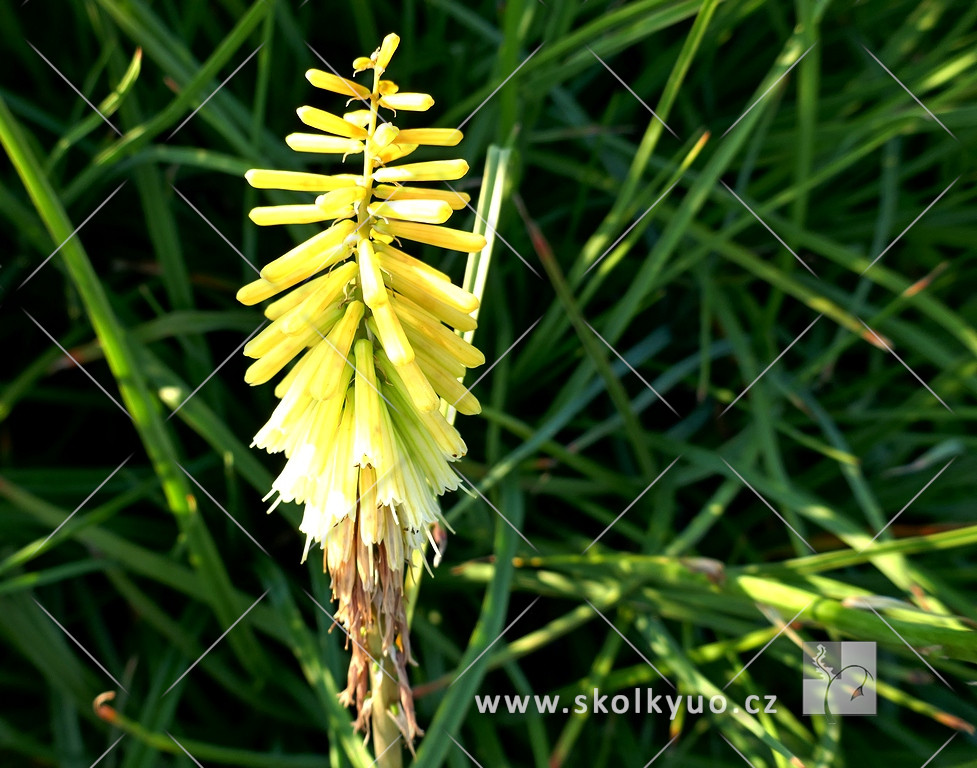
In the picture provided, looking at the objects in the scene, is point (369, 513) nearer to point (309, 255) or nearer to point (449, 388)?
point (449, 388)

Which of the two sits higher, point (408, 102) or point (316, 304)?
point (408, 102)

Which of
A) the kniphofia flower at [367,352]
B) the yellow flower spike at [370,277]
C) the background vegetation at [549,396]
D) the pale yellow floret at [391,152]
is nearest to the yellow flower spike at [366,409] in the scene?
the kniphofia flower at [367,352]

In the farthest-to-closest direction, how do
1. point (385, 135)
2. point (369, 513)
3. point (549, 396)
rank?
point (549, 396), point (369, 513), point (385, 135)

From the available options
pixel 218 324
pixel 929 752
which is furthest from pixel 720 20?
pixel 929 752

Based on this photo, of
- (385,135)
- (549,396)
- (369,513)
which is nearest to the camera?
(385,135)

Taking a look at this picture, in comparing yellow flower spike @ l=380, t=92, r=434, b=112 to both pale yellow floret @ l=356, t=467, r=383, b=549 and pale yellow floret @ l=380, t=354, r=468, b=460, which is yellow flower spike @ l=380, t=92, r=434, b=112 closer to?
pale yellow floret @ l=380, t=354, r=468, b=460

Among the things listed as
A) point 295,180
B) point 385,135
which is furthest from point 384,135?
point 295,180

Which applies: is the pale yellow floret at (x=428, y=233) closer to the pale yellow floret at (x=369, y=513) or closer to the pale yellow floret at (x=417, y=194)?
the pale yellow floret at (x=417, y=194)

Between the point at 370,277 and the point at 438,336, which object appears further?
the point at 438,336
